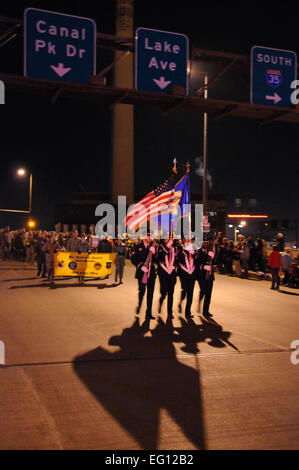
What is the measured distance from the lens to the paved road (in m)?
4.57

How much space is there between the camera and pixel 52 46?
1093 centimetres

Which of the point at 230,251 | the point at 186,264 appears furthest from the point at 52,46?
the point at 230,251

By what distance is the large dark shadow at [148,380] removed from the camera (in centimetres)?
485

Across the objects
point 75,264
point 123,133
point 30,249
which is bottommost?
point 75,264

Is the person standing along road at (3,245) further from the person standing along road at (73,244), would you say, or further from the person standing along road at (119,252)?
the person standing along road at (119,252)

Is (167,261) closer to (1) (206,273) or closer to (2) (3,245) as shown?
(1) (206,273)

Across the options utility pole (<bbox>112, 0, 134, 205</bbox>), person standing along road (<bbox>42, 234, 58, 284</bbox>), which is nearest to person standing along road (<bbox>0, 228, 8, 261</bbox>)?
person standing along road (<bbox>42, 234, 58, 284</bbox>)

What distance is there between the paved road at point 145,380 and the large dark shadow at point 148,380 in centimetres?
1

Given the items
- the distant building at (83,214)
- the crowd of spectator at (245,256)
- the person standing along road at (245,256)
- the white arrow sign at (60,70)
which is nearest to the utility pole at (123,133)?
the distant building at (83,214)

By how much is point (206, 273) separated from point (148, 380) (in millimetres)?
5635

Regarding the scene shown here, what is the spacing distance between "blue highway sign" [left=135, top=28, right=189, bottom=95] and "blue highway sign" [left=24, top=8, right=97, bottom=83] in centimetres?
143
